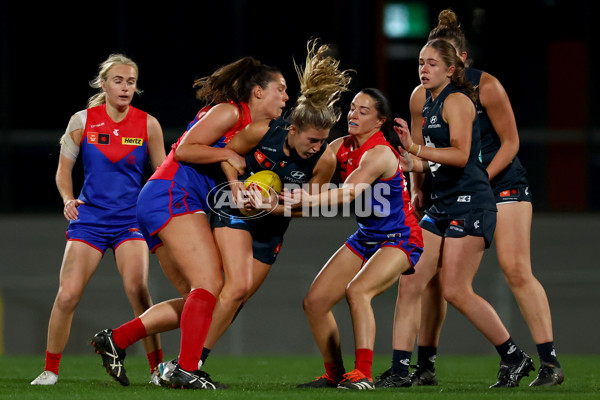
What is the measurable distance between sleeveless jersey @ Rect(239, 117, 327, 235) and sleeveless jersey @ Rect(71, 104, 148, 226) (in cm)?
99

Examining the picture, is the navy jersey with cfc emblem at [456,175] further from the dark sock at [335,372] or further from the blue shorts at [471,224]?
the dark sock at [335,372]

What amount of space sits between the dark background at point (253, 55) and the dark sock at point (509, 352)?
7078 millimetres

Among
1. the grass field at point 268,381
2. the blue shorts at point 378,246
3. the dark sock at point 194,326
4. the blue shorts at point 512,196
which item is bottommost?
the grass field at point 268,381

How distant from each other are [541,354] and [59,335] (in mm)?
2743

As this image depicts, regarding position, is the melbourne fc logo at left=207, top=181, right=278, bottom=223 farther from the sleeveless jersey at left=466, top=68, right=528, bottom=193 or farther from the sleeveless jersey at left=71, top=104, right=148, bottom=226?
the sleeveless jersey at left=466, top=68, right=528, bottom=193

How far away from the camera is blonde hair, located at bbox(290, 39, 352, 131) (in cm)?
482

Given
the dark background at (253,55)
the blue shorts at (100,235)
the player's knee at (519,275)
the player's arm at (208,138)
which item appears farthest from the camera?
the dark background at (253,55)

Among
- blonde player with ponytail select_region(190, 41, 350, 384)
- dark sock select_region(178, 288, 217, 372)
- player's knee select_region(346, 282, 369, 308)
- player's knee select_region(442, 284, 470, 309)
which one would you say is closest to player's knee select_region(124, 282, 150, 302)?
blonde player with ponytail select_region(190, 41, 350, 384)

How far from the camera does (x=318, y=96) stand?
498 cm

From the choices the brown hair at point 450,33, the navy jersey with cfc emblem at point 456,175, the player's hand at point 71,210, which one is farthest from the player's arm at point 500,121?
the player's hand at point 71,210

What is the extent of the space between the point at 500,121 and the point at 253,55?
7.11 metres

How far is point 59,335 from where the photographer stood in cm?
555

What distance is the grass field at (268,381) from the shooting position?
15.1ft

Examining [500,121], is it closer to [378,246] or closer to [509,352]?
[378,246]
